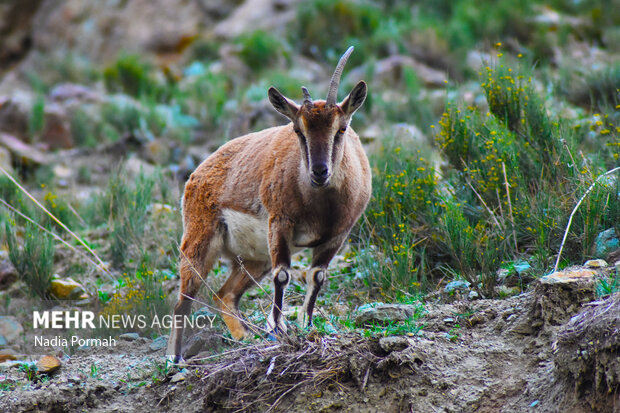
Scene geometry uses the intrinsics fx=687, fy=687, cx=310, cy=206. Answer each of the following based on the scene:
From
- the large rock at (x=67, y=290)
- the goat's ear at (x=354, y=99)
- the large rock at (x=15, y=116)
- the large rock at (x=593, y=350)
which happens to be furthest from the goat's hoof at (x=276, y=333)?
the large rock at (x=15, y=116)

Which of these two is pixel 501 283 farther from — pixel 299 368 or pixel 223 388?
pixel 223 388

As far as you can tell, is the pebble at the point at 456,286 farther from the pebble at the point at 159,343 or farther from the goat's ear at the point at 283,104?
the pebble at the point at 159,343

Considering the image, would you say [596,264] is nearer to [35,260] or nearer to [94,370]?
[94,370]

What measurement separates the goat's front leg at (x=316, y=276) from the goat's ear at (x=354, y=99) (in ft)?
3.45

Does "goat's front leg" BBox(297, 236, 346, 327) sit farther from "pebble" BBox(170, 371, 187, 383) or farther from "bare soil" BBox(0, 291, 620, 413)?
"pebble" BBox(170, 371, 187, 383)

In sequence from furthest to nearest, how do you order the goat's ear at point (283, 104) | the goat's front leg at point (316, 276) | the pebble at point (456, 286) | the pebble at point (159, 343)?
the pebble at point (159, 343) → the pebble at point (456, 286) → the goat's front leg at point (316, 276) → the goat's ear at point (283, 104)

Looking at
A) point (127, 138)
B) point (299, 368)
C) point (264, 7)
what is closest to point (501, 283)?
point (299, 368)

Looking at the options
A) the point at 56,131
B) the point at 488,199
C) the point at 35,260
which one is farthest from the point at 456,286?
the point at 56,131

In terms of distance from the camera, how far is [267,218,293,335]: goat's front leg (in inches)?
214

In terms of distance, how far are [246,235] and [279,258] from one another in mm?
661

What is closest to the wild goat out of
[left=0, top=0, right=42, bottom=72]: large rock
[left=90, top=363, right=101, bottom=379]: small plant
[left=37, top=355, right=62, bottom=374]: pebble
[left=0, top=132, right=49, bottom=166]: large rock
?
[left=90, top=363, right=101, bottom=379]: small plant

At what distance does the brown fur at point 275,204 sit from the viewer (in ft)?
17.7

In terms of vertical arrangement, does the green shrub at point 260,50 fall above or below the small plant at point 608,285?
below

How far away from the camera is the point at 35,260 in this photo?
7.88 meters
